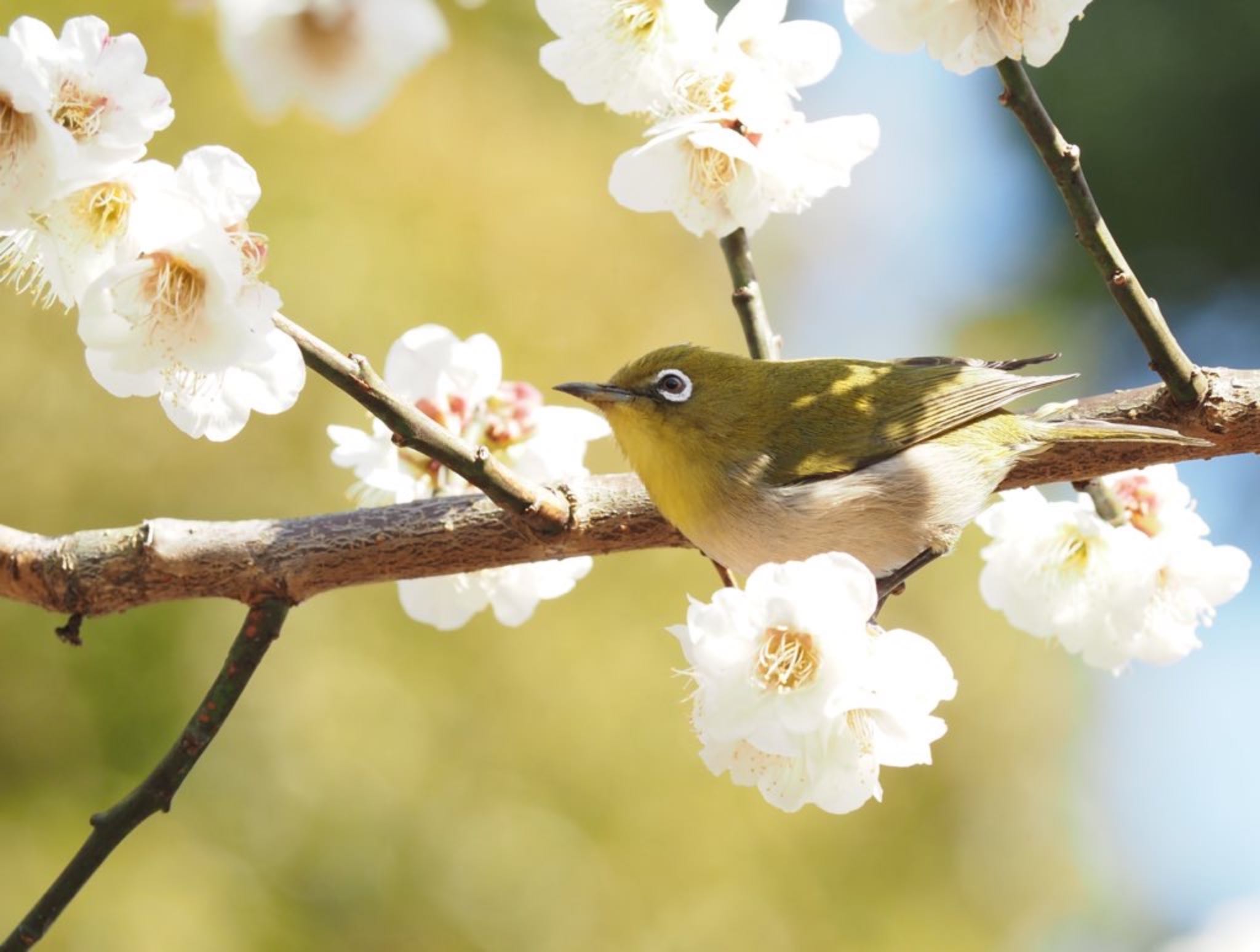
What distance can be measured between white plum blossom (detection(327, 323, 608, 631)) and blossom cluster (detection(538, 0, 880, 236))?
0.44 m

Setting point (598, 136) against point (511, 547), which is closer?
point (511, 547)

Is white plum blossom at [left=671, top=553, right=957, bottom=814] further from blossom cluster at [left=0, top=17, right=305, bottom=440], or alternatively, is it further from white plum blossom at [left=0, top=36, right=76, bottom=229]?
white plum blossom at [left=0, top=36, right=76, bottom=229]

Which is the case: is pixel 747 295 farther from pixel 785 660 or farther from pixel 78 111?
pixel 78 111

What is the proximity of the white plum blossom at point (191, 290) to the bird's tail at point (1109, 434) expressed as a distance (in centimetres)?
110

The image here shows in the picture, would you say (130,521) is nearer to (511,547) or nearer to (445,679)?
(445,679)

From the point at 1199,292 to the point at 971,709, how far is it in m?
7.59

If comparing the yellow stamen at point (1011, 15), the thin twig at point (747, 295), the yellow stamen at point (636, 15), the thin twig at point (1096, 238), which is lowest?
the thin twig at point (1096, 238)

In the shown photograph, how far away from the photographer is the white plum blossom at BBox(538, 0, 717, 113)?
5.82ft

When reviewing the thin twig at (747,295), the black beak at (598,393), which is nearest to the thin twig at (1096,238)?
the thin twig at (747,295)

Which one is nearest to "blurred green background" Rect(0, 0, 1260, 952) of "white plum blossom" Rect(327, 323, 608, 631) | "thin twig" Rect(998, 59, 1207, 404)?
"white plum blossom" Rect(327, 323, 608, 631)

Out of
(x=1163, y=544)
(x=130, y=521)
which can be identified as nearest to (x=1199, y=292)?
(x=130, y=521)

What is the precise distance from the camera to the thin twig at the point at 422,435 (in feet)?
4.65

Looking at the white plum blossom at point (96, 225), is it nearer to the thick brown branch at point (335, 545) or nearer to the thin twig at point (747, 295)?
the thick brown branch at point (335, 545)

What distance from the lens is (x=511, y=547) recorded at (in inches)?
73.7
